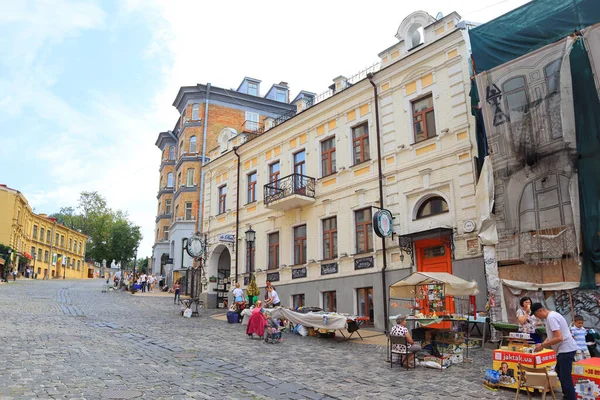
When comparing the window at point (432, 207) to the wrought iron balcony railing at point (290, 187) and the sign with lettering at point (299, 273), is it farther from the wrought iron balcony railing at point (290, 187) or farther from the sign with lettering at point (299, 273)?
the sign with lettering at point (299, 273)

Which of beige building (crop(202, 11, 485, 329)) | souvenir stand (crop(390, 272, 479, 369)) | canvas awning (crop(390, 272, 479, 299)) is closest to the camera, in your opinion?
souvenir stand (crop(390, 272, 479, 369))

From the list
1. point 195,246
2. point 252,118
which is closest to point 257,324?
point 195,246

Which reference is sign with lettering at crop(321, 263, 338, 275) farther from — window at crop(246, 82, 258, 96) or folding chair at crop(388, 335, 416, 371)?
window at crop(246, 82, 258, 96)

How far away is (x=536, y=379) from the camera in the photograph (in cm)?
809

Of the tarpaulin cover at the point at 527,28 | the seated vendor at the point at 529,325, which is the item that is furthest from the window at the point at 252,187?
the seated vendor at the point at 529,325

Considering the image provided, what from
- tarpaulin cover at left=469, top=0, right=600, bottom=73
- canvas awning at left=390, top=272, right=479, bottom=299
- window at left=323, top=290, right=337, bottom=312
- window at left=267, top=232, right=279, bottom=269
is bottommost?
window at left=323, top=290, right=337, bottom=312

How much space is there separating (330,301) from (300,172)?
21.0 ft

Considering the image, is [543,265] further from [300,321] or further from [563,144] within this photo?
[300,321]

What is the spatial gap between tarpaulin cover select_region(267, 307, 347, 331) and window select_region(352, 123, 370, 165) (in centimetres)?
710

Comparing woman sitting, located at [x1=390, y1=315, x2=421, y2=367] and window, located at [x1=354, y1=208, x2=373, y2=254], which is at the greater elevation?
window, located at [x1=354, y1=208, x2=373, y2=254]

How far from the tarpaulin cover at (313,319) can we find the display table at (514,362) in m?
6.35

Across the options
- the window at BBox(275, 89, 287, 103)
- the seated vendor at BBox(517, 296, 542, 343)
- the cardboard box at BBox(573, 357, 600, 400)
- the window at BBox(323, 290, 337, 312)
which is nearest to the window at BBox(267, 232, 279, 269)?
the window at BBox(323, 290, 337, 312)

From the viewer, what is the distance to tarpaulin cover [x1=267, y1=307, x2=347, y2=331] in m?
15.0

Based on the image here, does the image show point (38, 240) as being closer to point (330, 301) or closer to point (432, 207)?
point (330, 301)
